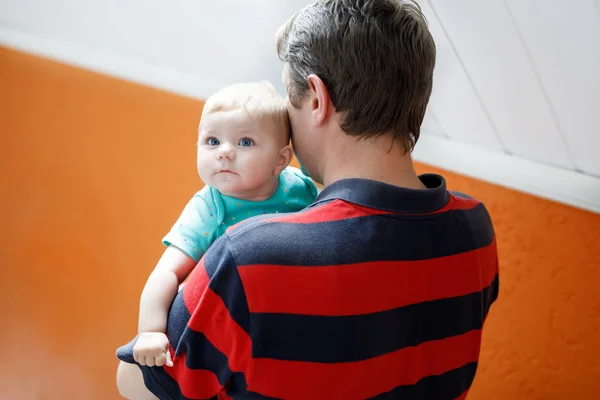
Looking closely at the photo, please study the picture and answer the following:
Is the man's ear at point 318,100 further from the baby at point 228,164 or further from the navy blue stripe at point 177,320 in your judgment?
the navy blue stripe at point 177,320

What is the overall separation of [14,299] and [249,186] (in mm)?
1145

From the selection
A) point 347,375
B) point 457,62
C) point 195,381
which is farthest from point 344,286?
point 457,62

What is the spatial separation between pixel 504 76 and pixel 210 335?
3.49 feet

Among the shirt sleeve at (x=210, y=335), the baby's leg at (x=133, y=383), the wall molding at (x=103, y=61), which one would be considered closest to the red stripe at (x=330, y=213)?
the shirt sleeve at (x=210, y=335)

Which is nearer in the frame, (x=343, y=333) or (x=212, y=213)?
(x=343, y=333)

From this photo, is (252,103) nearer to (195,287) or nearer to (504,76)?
(195,287)

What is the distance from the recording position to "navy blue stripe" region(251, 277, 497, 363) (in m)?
0.85

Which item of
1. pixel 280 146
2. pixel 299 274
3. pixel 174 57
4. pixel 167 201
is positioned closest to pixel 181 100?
pixel 174 57

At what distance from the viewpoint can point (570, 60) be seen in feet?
4.87

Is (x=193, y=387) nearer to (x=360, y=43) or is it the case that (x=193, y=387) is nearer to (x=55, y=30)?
(x=360, y=43)

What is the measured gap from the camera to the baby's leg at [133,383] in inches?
41.0

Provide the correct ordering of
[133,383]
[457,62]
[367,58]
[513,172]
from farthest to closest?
1. [513,172]
2. [457,62]
3. [133,383]
4. [367,58]

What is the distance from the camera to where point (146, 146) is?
182 cm

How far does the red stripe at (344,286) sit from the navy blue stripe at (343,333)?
0.04 feet
